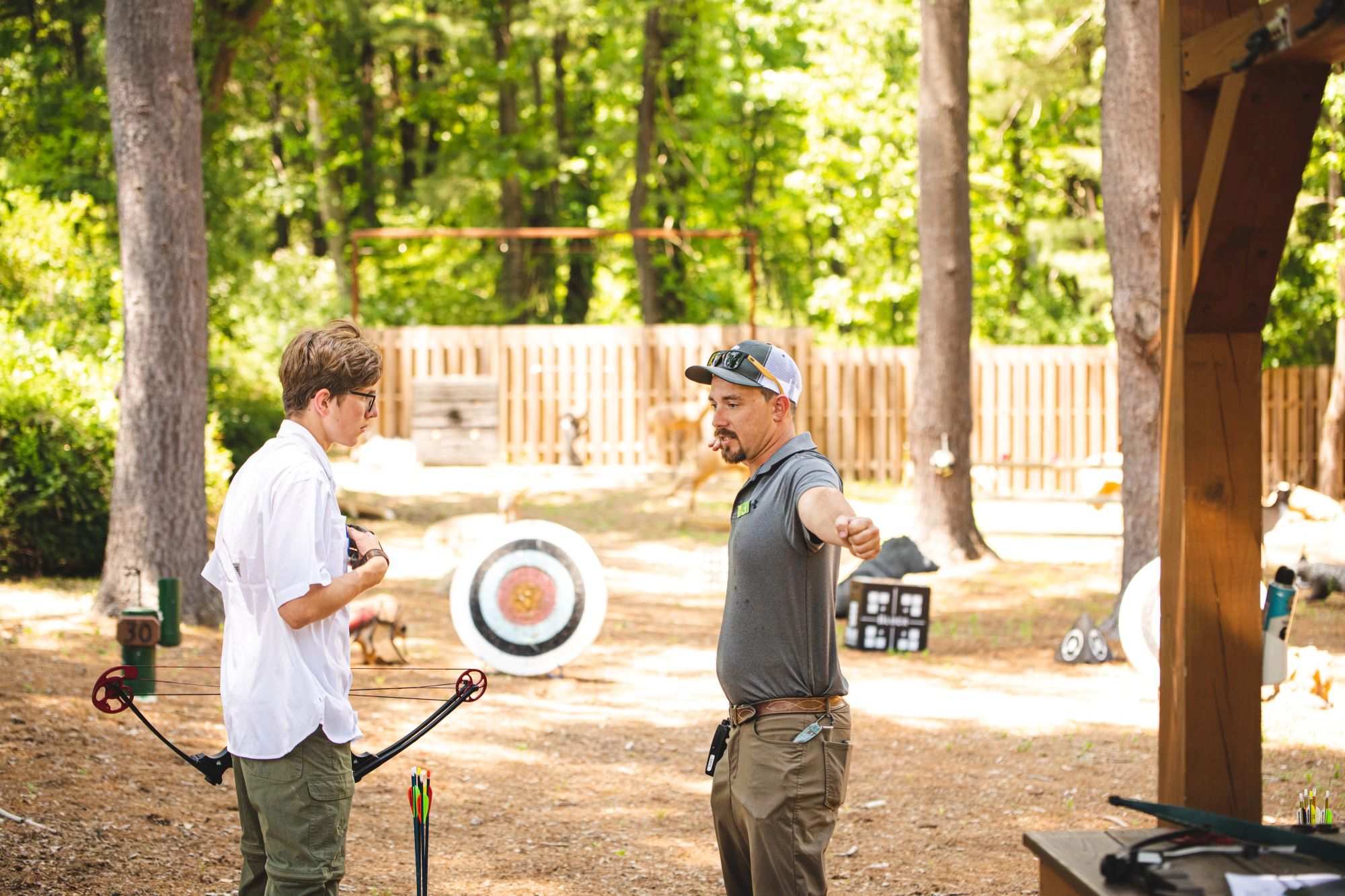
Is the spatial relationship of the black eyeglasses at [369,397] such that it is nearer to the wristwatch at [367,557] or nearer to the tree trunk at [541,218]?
the wristwatch at [367,557]

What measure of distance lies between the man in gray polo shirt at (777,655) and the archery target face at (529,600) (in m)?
4.73

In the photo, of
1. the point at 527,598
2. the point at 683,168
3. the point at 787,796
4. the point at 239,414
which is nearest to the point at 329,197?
the point at 683,168

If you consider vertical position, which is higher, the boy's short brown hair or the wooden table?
the boy's short brown hair

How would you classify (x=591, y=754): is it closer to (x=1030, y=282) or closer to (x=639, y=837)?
(x=639, y=837)

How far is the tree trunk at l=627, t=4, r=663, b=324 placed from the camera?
80.9 ft

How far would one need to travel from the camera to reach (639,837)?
5.38m

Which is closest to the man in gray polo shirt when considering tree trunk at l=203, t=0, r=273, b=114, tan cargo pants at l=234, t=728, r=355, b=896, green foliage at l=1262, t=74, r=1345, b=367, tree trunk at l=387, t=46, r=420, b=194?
tan cargo pants at l=234, t=728, r=355, b=896

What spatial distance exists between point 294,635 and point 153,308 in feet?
19.7

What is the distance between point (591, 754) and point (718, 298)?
23278mm

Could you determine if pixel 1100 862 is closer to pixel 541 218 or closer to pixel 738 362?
pixel 738 362

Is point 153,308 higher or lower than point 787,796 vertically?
higher

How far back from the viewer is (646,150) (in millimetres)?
24828

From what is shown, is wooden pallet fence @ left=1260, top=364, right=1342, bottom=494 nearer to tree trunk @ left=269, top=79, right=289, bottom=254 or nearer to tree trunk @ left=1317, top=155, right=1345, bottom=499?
tree trunk @ left=1317, top=155, right=1345, bottom=499

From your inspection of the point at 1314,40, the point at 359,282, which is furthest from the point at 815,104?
the point at 1314,40
